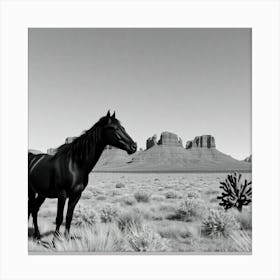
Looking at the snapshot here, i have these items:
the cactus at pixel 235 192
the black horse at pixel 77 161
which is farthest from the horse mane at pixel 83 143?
the cactus at pixel 235 192

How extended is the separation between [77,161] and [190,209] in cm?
177

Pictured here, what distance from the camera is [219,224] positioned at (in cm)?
474

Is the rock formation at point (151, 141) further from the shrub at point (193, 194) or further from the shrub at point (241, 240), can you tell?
the shrub at point (241, 240)

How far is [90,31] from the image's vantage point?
198 inches

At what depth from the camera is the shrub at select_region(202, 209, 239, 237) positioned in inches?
186

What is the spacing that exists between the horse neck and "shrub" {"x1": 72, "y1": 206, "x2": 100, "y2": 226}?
715 mm

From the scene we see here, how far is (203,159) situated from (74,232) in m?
2.09

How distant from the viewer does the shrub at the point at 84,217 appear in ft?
15.6

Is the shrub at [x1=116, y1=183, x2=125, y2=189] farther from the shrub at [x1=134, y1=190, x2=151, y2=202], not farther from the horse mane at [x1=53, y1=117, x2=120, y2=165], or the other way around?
the horse mane at [x1=53, y1=117, x2=120, y2=165]

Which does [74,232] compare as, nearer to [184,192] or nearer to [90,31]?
[184,192]

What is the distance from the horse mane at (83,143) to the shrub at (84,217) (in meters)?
0.81

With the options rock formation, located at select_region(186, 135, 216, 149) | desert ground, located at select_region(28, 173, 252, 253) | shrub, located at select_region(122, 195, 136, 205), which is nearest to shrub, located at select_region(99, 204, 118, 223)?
desert ground, located at select_region(28, 173, 252, 253)

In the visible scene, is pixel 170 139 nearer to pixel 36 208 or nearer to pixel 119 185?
pixel 119 185

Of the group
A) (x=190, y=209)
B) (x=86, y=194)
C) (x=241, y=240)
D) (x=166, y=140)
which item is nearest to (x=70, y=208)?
(x=86, y=194)
